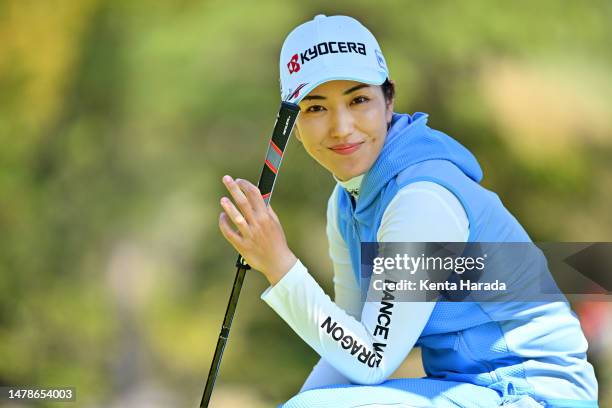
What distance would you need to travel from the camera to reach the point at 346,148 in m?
1.47

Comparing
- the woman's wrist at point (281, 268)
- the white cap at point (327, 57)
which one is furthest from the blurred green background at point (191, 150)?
the woman's wrist at point (281, 268)

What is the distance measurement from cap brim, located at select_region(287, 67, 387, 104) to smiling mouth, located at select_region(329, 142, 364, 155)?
0.11 metres

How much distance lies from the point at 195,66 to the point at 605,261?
197 centimetres

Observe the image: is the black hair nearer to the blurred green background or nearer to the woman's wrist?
the woman's wrist

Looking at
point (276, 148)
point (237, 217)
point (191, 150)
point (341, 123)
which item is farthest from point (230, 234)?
point (191, 150)

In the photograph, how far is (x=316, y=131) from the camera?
1.47m

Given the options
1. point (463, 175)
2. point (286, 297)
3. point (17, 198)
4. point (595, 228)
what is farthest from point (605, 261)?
point (17, 198)

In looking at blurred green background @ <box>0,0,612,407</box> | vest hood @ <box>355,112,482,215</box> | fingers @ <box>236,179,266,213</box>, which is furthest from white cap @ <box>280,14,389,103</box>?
blurred green background @ <box>0,0,612,407</box>

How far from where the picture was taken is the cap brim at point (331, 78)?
1.40 metres

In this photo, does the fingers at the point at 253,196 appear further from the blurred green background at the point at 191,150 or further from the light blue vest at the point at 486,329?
the blurred green background at the point at 191,150

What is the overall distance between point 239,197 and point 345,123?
29 cm

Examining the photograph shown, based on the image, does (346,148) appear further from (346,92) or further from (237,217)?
(237,217)

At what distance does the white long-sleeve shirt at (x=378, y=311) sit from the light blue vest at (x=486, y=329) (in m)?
0.04

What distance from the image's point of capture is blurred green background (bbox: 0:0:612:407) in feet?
11.8
